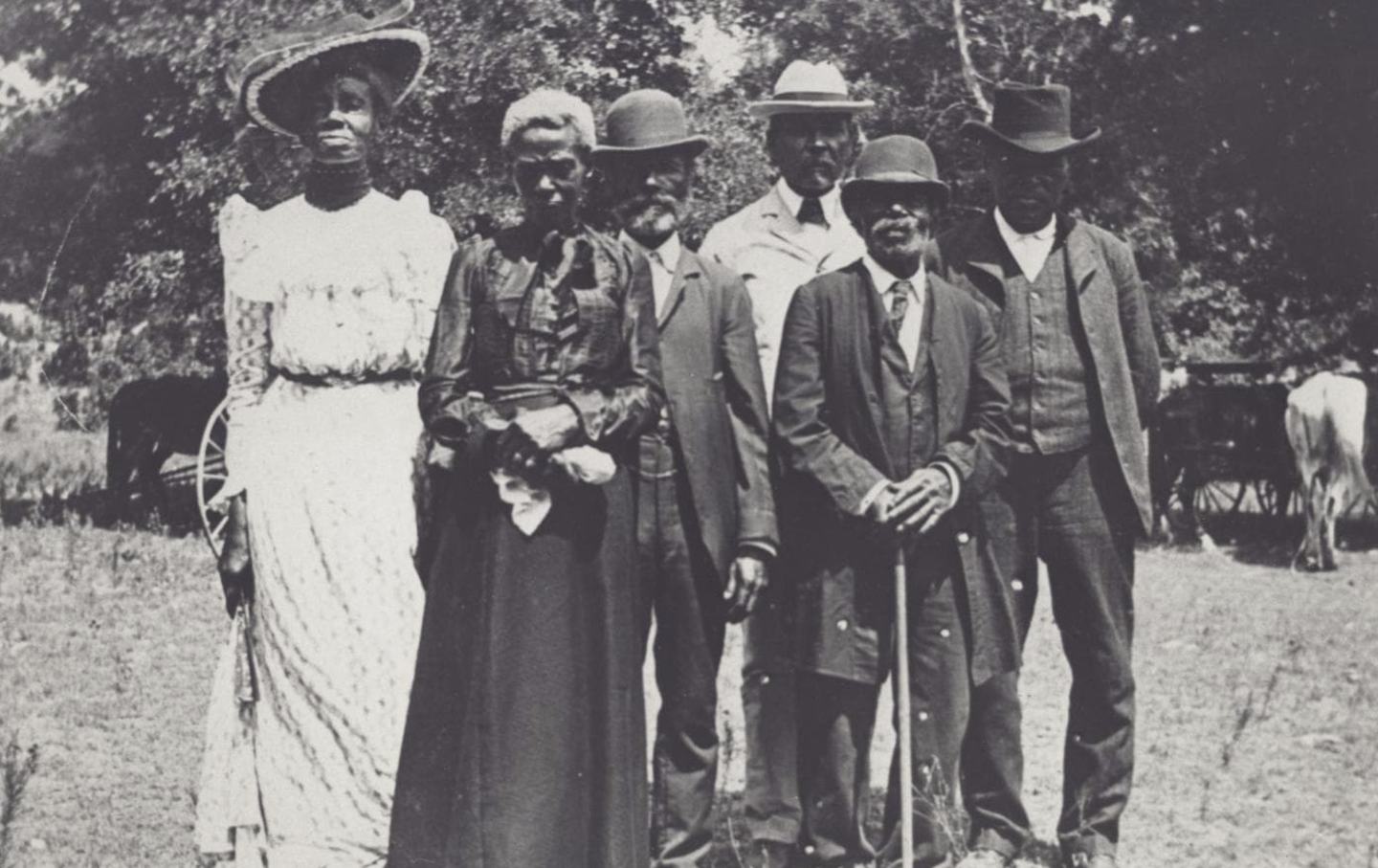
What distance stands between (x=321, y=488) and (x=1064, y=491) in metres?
2.20

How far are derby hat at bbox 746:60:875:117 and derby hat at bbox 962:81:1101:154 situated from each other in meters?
0.41

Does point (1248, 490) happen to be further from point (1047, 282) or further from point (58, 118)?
point (1047, 282)

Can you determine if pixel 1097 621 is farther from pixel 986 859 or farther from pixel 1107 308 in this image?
pixel 1107 308

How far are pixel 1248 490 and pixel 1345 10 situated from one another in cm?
972

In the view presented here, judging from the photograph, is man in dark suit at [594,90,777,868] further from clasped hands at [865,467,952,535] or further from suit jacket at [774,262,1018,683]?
clasped hands at [865,467,952,535]

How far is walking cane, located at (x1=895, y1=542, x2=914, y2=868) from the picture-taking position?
4.03m

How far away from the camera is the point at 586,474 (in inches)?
129

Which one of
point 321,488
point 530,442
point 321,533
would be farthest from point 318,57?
point 530,442

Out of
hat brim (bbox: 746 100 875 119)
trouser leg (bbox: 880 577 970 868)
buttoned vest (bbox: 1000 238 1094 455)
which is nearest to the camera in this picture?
trouser leg (bbox: 880 577 970 868)

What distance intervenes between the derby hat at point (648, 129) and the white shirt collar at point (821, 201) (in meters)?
0.60

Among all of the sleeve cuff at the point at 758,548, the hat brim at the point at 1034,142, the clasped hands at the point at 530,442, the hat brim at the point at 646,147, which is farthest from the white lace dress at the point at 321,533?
the hat brim at the point at 1034,142

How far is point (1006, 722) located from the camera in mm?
4480

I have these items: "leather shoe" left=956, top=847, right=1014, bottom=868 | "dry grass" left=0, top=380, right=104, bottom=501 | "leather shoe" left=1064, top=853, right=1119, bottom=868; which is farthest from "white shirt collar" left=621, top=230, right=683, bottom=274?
"dry grass" left=0, top=380, right=104, bottom=501

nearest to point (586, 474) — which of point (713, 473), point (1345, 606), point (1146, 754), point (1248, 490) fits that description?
point (713, 473)
